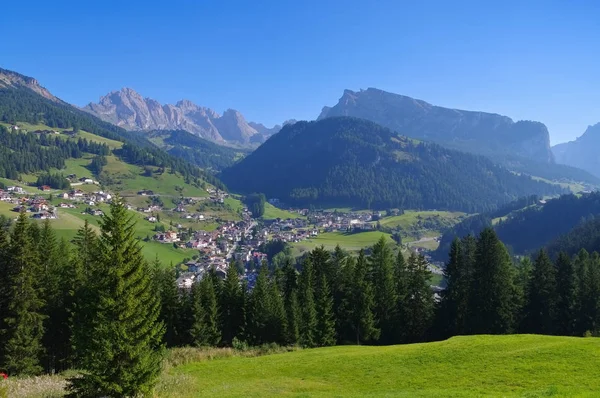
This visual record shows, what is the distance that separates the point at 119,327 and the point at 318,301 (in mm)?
44657

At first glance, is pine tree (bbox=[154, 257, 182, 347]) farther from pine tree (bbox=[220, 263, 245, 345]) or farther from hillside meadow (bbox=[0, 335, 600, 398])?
hillside meadow (bbox=[0, 335, 600, 398])

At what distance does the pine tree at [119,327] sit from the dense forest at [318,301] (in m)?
22.4

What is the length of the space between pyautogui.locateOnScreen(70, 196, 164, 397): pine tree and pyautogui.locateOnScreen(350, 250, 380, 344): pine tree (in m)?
45.2

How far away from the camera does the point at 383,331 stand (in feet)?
229

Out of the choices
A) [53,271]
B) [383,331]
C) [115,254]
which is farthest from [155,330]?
[383,331]

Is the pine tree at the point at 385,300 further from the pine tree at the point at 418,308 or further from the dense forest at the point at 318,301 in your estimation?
the pine tree at the point at 418,308

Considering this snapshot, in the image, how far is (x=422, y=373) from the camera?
2961cm

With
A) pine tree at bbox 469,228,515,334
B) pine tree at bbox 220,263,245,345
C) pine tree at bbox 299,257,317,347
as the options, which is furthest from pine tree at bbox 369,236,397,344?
pine tree at bbox 220,263,245,345

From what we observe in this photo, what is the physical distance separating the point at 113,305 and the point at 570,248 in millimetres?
193144

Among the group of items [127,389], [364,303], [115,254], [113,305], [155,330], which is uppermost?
[115,254]

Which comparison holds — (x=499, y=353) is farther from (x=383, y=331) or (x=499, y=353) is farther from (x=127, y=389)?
(x=383, y=331)

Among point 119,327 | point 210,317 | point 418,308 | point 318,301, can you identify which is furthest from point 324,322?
point 119,327

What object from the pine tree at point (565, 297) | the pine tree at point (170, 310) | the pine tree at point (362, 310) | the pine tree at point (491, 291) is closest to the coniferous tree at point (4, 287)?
the pine tree at point (170, 310)

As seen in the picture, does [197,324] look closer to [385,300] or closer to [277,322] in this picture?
[277,322]
